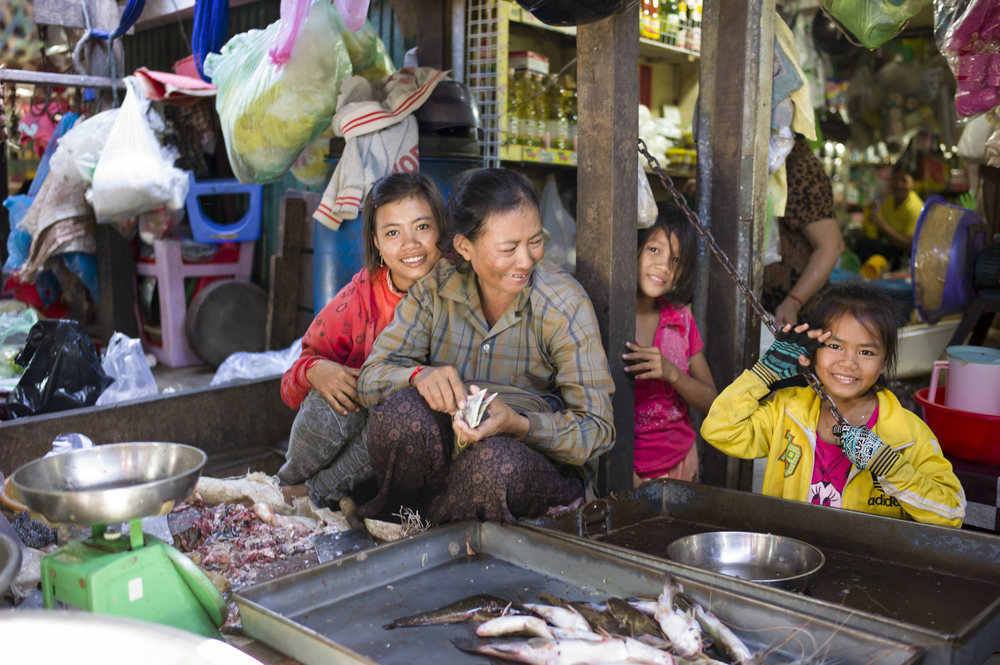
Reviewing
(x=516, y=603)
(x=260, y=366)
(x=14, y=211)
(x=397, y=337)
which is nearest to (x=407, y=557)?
(x=516, y=603)

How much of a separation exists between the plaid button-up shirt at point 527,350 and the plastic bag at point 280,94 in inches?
48.6

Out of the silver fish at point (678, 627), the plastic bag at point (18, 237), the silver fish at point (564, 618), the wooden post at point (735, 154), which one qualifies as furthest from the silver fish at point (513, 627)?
the plastic bag at point (18, 237)

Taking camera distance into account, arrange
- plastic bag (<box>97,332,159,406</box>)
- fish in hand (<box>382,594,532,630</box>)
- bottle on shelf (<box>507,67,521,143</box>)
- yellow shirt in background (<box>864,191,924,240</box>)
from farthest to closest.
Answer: yellow shirt in background (<box>864,191,924,240</box>) → bottle on shelf (<box>507,67,521,143</box>) → plastic bag (<box>97,332,159,406</box>) → fish in hand (<box>382,594,532,630</box>)

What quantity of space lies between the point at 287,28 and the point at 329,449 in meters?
1.54

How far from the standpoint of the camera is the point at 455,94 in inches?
126

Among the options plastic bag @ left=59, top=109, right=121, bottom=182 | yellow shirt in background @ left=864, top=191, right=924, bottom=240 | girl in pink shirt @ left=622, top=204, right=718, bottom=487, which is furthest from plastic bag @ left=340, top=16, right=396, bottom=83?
yellow shirt in background @ left=864, top=191, right=924, bottom=240

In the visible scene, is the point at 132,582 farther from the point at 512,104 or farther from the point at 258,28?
the point at 258,28

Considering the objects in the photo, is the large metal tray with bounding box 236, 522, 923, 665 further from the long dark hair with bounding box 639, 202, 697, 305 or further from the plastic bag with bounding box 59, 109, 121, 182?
the plastic bag with bounding box 59, 109, 121, 182

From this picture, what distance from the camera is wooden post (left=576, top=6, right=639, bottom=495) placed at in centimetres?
217

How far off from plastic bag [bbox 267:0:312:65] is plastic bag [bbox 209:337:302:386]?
145 centimetres

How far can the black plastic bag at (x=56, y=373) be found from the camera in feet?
10.3

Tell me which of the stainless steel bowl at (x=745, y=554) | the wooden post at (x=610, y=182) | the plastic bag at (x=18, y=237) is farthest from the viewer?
the plastic bag at (x=18, y=237)

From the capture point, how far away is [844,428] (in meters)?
1.94

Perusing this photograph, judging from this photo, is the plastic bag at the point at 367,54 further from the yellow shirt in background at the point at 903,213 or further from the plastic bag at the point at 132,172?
the yellow shirt in background at the point at 903,213
